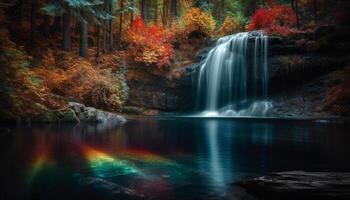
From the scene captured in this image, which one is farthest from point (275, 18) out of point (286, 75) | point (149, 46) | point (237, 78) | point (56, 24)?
point (56, 24)

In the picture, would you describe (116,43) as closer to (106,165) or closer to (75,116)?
(75,116)

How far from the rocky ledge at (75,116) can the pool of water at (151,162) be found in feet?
17.7

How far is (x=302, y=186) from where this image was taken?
5.09 m

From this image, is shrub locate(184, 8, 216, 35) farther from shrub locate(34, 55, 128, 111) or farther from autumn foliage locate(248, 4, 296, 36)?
shrub locate(34, 55, 128, 111)

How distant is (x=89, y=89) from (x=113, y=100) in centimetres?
175

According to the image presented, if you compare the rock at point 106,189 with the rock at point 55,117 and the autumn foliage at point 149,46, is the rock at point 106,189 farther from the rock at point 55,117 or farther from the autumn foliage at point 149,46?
the autumn foliage at point 149,46

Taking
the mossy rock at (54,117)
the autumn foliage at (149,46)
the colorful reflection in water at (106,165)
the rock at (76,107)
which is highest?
the autumn foliage at (149,46)

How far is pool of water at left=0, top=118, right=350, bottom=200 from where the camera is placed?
231 inches

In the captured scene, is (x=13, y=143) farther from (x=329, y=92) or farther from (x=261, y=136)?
(x=329, y=92)

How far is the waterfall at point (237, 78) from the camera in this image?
26.2 m

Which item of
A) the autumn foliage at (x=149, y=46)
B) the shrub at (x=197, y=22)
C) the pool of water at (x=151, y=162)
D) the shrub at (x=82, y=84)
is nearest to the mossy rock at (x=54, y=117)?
the shrub at (x=82, y=84)

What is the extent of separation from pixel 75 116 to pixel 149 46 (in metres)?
10.8

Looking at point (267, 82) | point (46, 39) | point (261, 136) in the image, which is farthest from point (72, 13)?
point (261, 136)

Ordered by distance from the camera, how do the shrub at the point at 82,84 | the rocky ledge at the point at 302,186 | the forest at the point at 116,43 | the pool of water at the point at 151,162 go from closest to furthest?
the rocky ledge at the point at 302,186, the pool of water at the point at 151,162, the shrub at the point at 82,84, the forest at the point at 116,43
